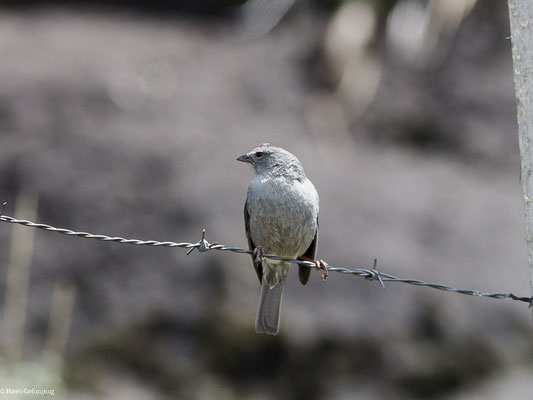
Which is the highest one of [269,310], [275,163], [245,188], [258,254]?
[245,188]

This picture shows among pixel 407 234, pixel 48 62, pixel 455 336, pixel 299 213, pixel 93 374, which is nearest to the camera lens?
pixel 299 213

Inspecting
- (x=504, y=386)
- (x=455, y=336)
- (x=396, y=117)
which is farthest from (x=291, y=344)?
(x=396, y=117)

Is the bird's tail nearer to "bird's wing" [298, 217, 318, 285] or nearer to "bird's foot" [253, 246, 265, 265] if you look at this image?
"bird's wing" [298, 217, 318, 285]

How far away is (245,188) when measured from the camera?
9617mm

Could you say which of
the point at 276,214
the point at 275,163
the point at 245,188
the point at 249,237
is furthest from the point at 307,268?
the point at 245,188

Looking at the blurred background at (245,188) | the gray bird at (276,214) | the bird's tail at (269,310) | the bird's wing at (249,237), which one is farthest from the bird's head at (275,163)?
the blurred background at (245,188)

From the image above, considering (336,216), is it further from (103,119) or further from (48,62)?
(48,62)

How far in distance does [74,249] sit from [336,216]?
3.34m

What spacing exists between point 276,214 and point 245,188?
447 centimetres

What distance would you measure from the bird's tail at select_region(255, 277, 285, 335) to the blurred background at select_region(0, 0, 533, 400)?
6.59 ft

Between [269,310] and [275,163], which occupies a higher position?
[275,163]

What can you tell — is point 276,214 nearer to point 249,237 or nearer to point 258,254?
point 258,254

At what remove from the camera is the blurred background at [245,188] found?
8297mm

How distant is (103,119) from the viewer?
1009 centimetres
